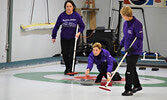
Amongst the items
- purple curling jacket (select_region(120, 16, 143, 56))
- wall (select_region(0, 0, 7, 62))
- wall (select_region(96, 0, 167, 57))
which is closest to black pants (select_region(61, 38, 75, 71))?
wall (select_region(0, 0, 7, 62))

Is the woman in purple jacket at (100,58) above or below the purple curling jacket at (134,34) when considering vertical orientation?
below

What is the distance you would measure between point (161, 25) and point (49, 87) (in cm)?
704

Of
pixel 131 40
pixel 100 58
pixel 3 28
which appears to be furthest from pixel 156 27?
pixel 131 40

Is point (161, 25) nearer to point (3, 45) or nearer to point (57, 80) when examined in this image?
point (3, 45)

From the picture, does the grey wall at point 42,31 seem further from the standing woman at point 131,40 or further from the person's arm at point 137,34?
the person's arm at point 137,34

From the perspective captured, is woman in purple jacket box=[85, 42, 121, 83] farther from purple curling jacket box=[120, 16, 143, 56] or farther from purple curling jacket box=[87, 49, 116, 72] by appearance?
purple curling jacket box=[120, 16, 143, 56]

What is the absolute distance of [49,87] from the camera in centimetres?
500

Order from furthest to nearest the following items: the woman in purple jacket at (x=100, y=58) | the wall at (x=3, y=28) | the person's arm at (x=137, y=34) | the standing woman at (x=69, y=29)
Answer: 1. the wall at (x=3, y=28)
2. the standing woman at (x=69, y=29)
3. the woman in purple jacket at (x=100, y=58)
4. the person's arm at (x=137, y=34)

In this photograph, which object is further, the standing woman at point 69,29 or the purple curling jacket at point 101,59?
the standing woman at point 69,29

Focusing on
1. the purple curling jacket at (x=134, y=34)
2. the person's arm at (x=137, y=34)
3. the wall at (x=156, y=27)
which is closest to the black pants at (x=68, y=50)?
the purple curling jacket at (x=134, y=34)

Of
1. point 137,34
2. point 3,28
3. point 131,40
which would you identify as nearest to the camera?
point 137,34

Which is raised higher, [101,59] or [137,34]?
[137,34]

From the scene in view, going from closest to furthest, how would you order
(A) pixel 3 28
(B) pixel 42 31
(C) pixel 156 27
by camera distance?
1. (A) pixel 3 28
2. (B) pixel 42 31
3. (C) pixel 156 27

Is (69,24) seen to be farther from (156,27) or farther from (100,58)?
(156,27)
